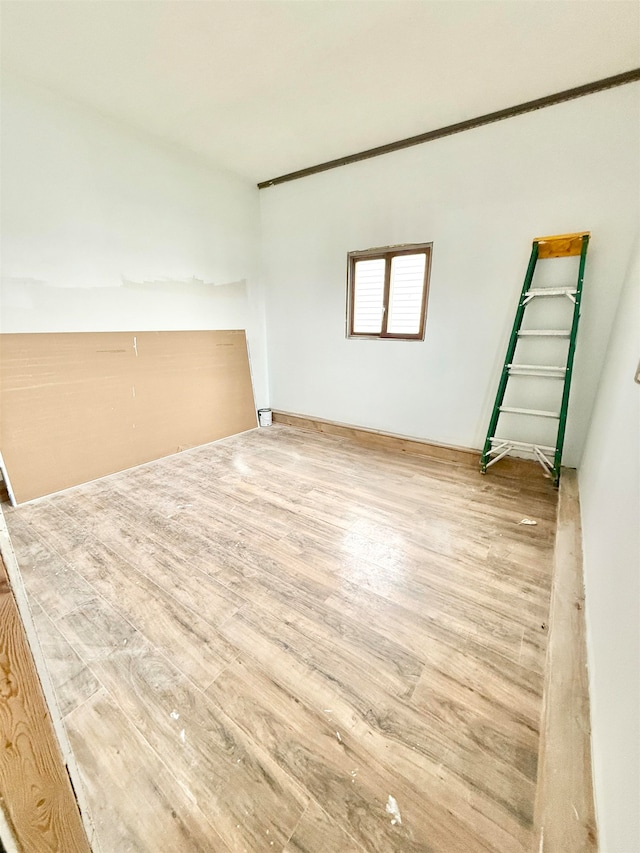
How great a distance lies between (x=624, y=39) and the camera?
6.04 ft

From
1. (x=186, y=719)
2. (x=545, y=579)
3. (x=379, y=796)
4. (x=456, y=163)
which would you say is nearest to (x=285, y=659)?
(x=186, y=719)

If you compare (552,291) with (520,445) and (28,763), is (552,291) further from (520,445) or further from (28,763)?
(28,763)

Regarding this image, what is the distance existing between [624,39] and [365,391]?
282 centimetres

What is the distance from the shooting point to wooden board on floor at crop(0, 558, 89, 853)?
47 centimetres

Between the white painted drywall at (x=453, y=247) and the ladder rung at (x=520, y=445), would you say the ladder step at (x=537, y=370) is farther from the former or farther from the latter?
the ladder rung at (x=520, y=445)

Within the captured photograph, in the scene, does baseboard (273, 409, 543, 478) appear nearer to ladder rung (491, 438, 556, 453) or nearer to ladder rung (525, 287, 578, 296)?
ladder rung (491, 438, 556, 453)

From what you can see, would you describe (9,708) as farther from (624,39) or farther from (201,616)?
(624,39)

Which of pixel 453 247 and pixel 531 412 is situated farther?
pixel 453 247

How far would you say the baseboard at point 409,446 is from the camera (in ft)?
9.57

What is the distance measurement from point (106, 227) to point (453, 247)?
296cm

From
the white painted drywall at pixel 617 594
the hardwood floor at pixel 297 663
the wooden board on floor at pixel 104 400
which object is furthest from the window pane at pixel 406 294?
the wooden board on floor at pixel 104 400

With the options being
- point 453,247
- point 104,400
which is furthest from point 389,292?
point 104,400

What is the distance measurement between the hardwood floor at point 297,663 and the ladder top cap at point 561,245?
186cm

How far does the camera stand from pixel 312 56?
2.01 metres
